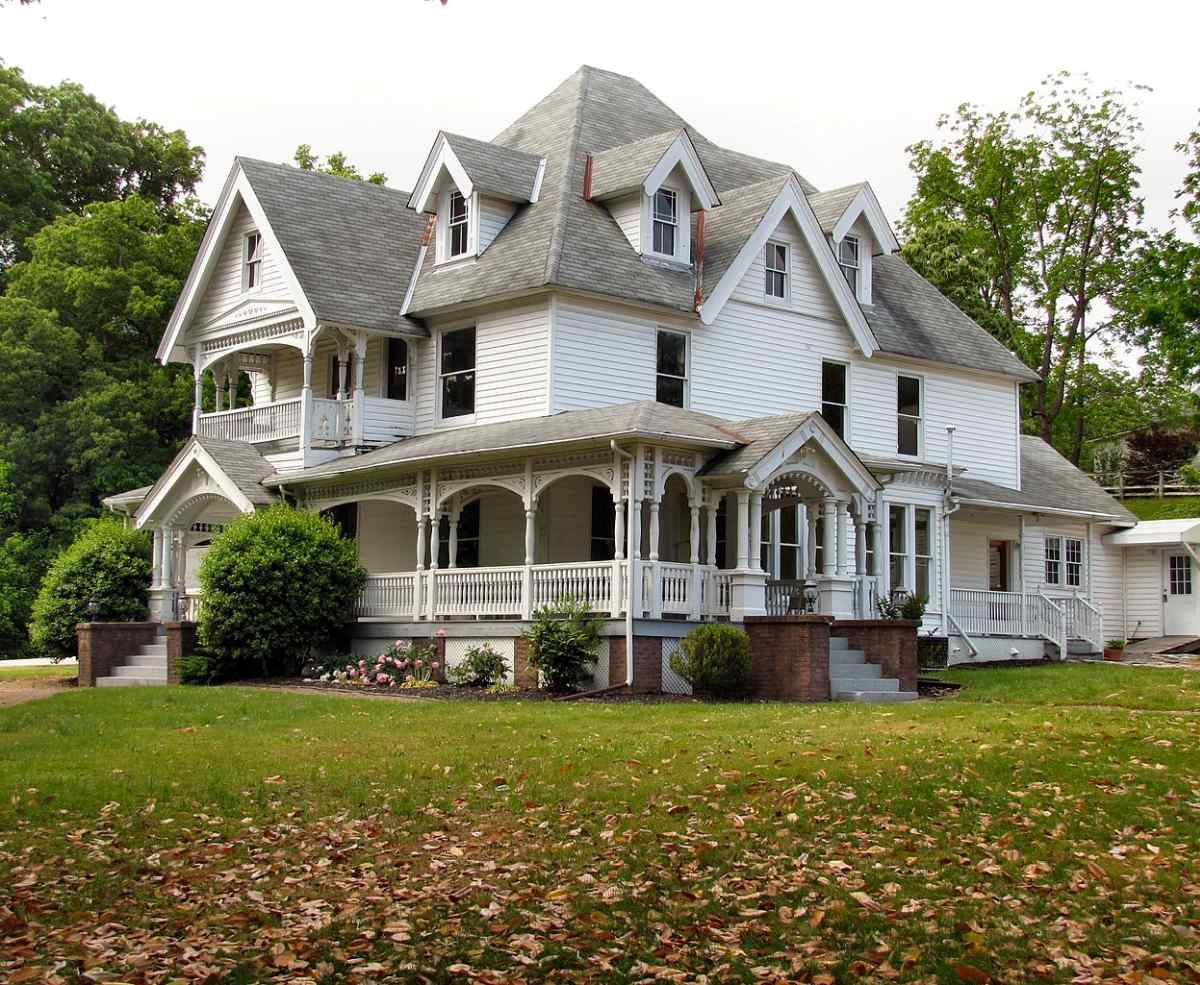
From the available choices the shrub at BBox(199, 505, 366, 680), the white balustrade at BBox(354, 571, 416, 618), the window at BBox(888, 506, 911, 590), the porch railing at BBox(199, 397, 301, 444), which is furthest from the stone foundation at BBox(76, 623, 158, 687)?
the window at BBox(888, 506, 911, 590)

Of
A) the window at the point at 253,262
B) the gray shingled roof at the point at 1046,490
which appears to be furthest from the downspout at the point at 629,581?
the gray shingled roof at the point at 1046,490

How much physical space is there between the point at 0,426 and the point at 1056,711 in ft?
107

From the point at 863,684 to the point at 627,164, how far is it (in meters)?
11.2

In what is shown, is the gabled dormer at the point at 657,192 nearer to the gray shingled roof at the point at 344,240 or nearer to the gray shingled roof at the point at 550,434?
the gray shingled roof at the point at 550,434

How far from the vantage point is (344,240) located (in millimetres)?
30062

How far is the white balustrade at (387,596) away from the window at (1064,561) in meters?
17.5

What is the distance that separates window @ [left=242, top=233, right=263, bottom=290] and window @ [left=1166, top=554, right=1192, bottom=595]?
76.3 ft

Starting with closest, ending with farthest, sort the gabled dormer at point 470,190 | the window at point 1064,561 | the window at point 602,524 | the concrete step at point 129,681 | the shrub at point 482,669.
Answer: the shrub at point 482,669, the concrete step at point 129,681, the window at point 602,524, the gabled dormer at point 470,190, the window at point 1064,561

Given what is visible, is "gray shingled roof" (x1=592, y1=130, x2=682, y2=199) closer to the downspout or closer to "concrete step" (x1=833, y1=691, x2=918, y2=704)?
the downspout

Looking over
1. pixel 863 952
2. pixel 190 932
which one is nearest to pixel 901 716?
pixel 863 952

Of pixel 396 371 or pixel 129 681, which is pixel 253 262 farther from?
pixel 129 681

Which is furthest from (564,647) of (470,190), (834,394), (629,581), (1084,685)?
(834,394)

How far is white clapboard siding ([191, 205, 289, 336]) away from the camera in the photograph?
30812mm

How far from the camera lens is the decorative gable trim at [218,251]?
29150mm
